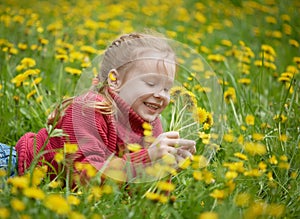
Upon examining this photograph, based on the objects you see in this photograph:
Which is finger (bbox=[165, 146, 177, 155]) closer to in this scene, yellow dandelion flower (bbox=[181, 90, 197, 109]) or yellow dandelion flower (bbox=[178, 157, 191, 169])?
yellow dandelion flower (bbox=[178, 157, 191, 169])

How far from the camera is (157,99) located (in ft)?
6.37

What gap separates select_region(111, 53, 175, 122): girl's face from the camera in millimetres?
1924

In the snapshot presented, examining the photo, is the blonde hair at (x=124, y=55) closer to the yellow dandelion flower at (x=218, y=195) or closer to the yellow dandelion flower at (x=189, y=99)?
the yellow dandelion flower at (x=189, y=99)

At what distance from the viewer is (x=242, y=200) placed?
61.4 inches

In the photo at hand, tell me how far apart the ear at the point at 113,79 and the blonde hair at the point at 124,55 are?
0.01 m

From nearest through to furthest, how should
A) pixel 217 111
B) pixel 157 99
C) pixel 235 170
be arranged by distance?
1. pixel 235 170
2. pixel 157 99
3. pixel 217 111

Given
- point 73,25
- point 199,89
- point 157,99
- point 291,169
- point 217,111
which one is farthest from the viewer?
point 73,25

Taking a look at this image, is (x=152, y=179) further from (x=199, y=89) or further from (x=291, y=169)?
(x=199, y=89)

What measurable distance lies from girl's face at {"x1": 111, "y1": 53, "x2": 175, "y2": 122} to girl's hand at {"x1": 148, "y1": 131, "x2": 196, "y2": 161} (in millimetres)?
188

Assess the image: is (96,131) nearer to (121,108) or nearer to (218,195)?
(121,108)

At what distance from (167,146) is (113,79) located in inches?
14.2

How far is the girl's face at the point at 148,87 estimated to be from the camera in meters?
1.92

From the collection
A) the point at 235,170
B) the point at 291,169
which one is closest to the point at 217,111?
the point at 291,169

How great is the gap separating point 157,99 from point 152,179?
32 centimetres
